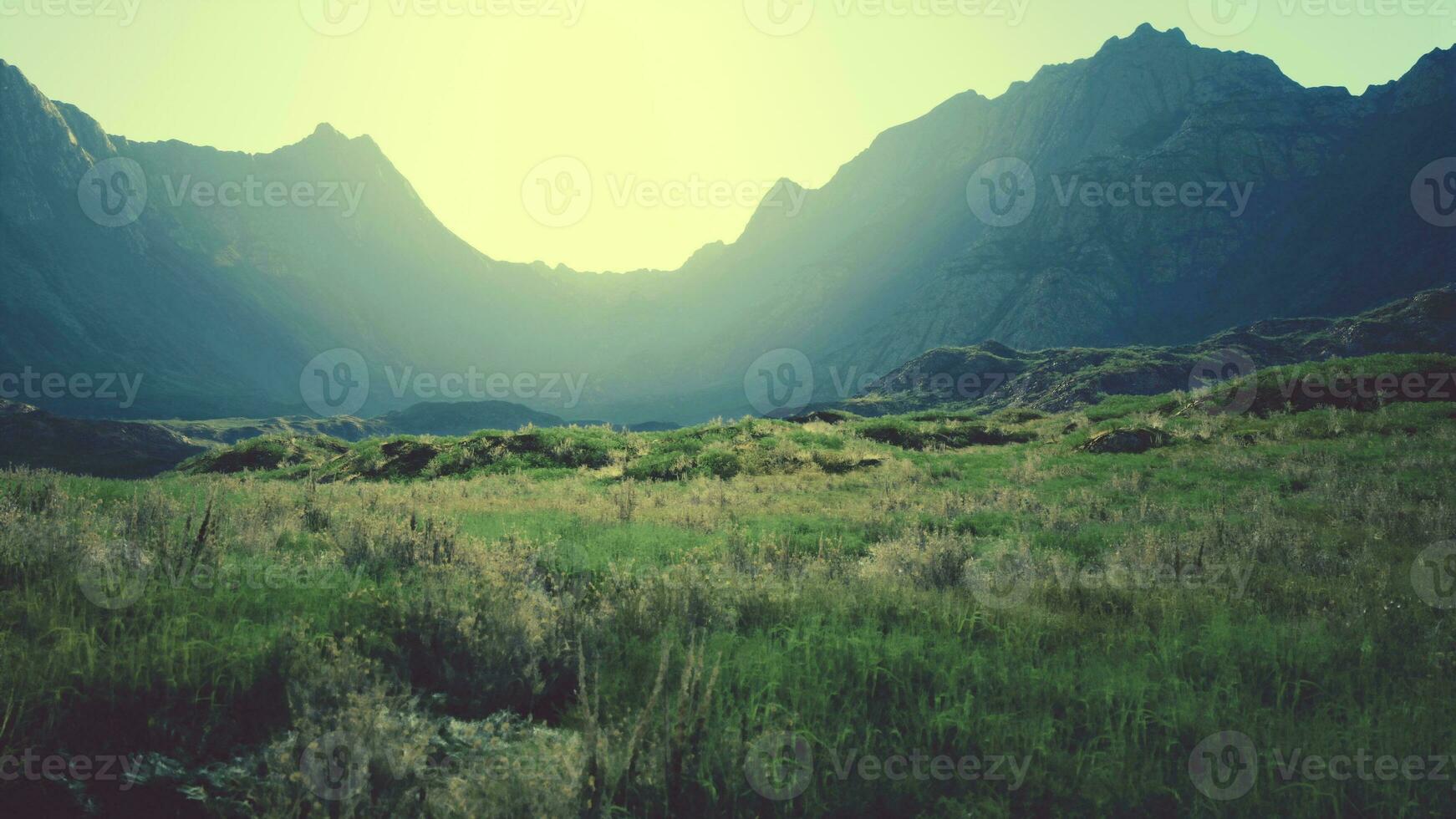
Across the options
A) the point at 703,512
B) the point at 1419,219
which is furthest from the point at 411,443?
the point at 1419,219

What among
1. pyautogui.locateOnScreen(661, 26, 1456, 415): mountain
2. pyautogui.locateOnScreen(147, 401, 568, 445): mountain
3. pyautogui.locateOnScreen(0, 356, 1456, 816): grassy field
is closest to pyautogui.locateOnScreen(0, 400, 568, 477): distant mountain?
pyautogui.locateOnScreen(0, 356, 1456, 816): grassy field

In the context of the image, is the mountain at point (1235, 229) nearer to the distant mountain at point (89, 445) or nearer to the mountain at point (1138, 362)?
the mountain at point (1138, 362)

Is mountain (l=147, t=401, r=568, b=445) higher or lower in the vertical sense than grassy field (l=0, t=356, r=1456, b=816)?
higher

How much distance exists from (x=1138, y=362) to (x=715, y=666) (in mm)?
120486

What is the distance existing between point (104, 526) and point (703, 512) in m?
8.30

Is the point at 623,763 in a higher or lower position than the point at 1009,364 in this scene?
lower

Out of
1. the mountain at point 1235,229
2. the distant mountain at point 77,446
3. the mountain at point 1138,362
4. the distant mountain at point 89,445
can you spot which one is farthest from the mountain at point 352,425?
the mountain at point 1235,229

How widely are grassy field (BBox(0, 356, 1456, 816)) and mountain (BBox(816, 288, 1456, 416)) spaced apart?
80.0 m

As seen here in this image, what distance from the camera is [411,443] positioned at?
81.7 feet

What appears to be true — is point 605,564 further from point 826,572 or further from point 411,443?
point 411,443

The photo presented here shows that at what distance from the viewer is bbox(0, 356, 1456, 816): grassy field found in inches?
144

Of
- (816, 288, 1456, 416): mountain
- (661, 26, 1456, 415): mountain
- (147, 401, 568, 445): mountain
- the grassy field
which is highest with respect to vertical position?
(661, 26, 1456, 415): mountain

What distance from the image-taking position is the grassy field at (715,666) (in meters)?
3.65

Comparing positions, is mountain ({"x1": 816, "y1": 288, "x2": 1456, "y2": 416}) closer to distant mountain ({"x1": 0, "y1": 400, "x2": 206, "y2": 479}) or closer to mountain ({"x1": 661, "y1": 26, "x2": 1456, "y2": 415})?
mountain ({"x1": 661, "y1": 26, "x2": 1456, "y2": 415})
